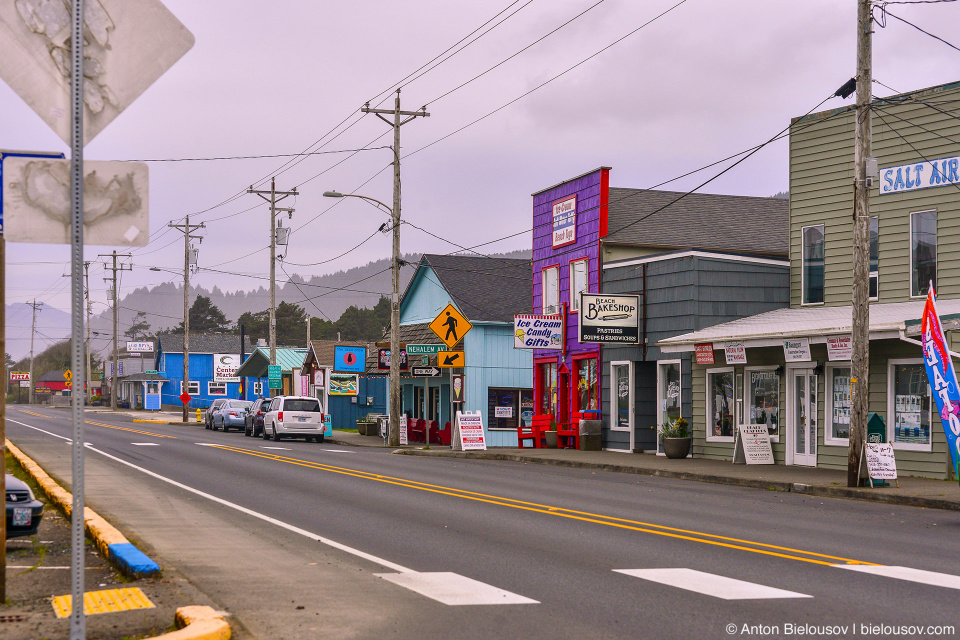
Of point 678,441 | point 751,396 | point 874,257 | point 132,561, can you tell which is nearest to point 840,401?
point 751,396

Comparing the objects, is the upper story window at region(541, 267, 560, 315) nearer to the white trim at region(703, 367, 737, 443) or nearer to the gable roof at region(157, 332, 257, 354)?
the white trim at region(703, 367, 737, 443)

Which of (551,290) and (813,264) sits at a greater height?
(813,264)

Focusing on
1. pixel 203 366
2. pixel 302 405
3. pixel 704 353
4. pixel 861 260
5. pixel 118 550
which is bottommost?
pixel 302 405

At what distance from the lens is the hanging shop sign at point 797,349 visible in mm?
22188

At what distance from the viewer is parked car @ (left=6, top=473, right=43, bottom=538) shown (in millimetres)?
9667

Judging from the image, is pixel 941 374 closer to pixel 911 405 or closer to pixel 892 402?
pixel 911 405

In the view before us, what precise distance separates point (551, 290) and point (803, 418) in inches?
494

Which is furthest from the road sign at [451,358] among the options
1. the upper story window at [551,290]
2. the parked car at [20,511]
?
the parked car at [20,511]

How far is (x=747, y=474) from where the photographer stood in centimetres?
2172

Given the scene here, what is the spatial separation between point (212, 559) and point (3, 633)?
357 cm

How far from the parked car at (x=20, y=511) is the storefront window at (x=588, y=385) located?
2346cm

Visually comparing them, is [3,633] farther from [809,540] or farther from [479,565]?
[809,540]

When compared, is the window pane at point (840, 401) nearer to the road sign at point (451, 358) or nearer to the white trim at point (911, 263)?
the white trim at point (911, 263)

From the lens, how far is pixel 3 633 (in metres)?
6.80
